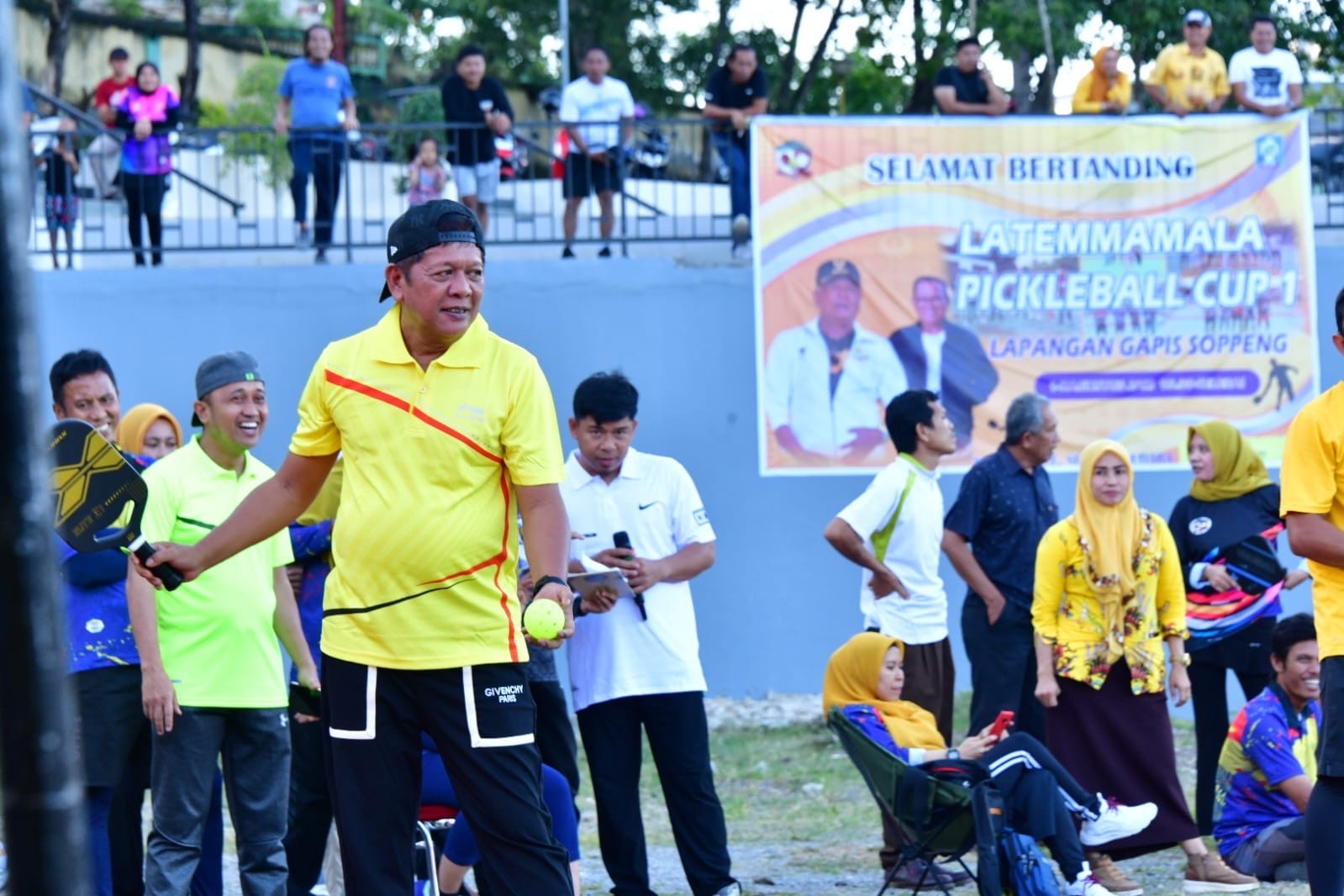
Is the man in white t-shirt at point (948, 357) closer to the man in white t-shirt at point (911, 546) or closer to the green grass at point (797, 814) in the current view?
the green grass at point (797, 814)

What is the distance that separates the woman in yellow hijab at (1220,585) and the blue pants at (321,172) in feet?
20.7

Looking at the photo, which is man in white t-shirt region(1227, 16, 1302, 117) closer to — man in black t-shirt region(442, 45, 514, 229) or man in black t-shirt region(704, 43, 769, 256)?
man in black t-shirt region(704, 43, 769, 256)

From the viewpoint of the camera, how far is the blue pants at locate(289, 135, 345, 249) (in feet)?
39.7

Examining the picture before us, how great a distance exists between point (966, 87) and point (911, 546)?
589cm

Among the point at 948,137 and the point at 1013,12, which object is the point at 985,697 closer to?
the point at 948,137

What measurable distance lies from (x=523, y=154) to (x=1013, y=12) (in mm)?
4569

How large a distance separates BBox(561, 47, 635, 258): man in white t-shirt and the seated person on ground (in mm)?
6099

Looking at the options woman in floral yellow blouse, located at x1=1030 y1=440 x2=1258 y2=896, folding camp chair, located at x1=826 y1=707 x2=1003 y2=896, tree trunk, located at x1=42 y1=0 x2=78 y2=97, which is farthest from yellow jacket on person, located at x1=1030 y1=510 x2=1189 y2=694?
tree trunk, located at x1=42 y1=0 x2=78 y2=97

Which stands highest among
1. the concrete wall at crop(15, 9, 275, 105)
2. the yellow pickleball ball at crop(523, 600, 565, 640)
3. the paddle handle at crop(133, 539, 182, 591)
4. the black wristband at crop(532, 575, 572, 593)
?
the concrete wall at crop(15, 9, 275, 105)

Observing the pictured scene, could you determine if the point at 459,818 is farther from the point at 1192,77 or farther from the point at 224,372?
the point at 1192,77

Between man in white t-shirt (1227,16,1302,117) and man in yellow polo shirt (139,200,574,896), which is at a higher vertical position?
man in white t-shirt (1227,16,1302,117)

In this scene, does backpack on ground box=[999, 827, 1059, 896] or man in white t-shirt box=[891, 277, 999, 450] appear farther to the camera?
man in white t-shirt box=[891, 277, 999, 450]

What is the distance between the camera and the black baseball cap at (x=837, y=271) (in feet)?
36.9

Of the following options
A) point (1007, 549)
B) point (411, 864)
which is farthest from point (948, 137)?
point (411, 864)
